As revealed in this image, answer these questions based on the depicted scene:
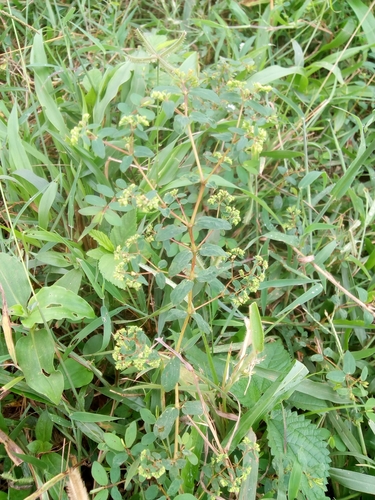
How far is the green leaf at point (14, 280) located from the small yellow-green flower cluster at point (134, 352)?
1.02 feet

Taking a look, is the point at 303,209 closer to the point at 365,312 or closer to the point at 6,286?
the point at 365,312

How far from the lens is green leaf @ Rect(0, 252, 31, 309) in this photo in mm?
1089

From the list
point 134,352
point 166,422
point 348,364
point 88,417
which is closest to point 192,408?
→ point 166,422

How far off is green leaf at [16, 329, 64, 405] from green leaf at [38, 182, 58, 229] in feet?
1.20

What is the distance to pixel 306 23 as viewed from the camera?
1.77 metres

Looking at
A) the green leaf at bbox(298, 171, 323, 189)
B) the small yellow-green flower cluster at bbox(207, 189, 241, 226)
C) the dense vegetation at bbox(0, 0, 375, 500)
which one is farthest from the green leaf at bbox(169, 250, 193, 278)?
the green leaf at bbox(298, 171, 323, 189)

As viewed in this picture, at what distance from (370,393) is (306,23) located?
4.86 feet

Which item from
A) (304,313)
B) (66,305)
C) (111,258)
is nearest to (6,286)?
(66,305)

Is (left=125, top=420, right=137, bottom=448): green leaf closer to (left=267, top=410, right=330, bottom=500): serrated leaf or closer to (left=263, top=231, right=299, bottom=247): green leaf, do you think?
(left=267, top=410, right=330, bottom=500): serrated leaf

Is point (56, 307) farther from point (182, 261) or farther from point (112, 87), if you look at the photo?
point (112, 87)

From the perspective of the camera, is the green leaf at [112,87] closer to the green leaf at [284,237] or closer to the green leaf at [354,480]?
the green leaf at [284,237]

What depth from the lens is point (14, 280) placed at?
110cm

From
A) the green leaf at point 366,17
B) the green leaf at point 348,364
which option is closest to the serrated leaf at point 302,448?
the green leaf at point 348,364

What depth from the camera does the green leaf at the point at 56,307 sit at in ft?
3.39
